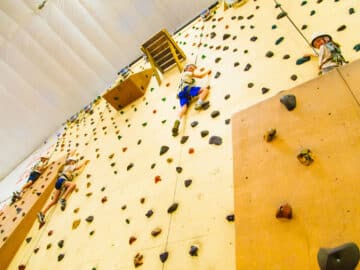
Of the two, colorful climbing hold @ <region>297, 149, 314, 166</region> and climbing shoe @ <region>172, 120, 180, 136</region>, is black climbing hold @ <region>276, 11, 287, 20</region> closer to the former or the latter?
climbing shoe @ <region>172, 120, 180, 136</region>

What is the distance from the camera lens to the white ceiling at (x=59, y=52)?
5.99m

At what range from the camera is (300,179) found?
0.98m

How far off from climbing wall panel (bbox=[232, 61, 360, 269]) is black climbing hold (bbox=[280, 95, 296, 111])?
0.02 metres

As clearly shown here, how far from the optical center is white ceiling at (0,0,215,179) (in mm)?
5992

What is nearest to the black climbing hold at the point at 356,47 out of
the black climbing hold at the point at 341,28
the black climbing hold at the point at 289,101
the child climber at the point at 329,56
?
the child climber at the point at 329,56

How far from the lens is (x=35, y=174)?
462cm

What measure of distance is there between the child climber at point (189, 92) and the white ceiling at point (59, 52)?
12.9 ft

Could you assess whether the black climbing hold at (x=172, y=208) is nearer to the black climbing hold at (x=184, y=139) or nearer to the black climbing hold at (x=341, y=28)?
the black climbing hold at (x=184, y=139)

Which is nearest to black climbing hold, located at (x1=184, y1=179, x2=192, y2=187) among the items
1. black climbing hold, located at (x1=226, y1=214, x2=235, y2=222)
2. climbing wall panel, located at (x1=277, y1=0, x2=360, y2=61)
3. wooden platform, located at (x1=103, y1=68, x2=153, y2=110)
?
black climbing hold, located at (x1=226, y1=214, x2=235, y2=222)

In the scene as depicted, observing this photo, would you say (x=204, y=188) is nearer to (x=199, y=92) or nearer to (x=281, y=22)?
(x=199, y=92)

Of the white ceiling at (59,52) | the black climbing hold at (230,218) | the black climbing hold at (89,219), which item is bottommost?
the black climbing hold at (230,218)

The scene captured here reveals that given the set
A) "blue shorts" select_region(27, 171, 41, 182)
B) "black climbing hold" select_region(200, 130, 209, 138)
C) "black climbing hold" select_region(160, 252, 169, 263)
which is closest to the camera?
"black climbing hold" select_region(160, 252, 169, 263)

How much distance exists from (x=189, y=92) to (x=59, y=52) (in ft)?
17.1

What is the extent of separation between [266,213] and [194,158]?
113 cm
